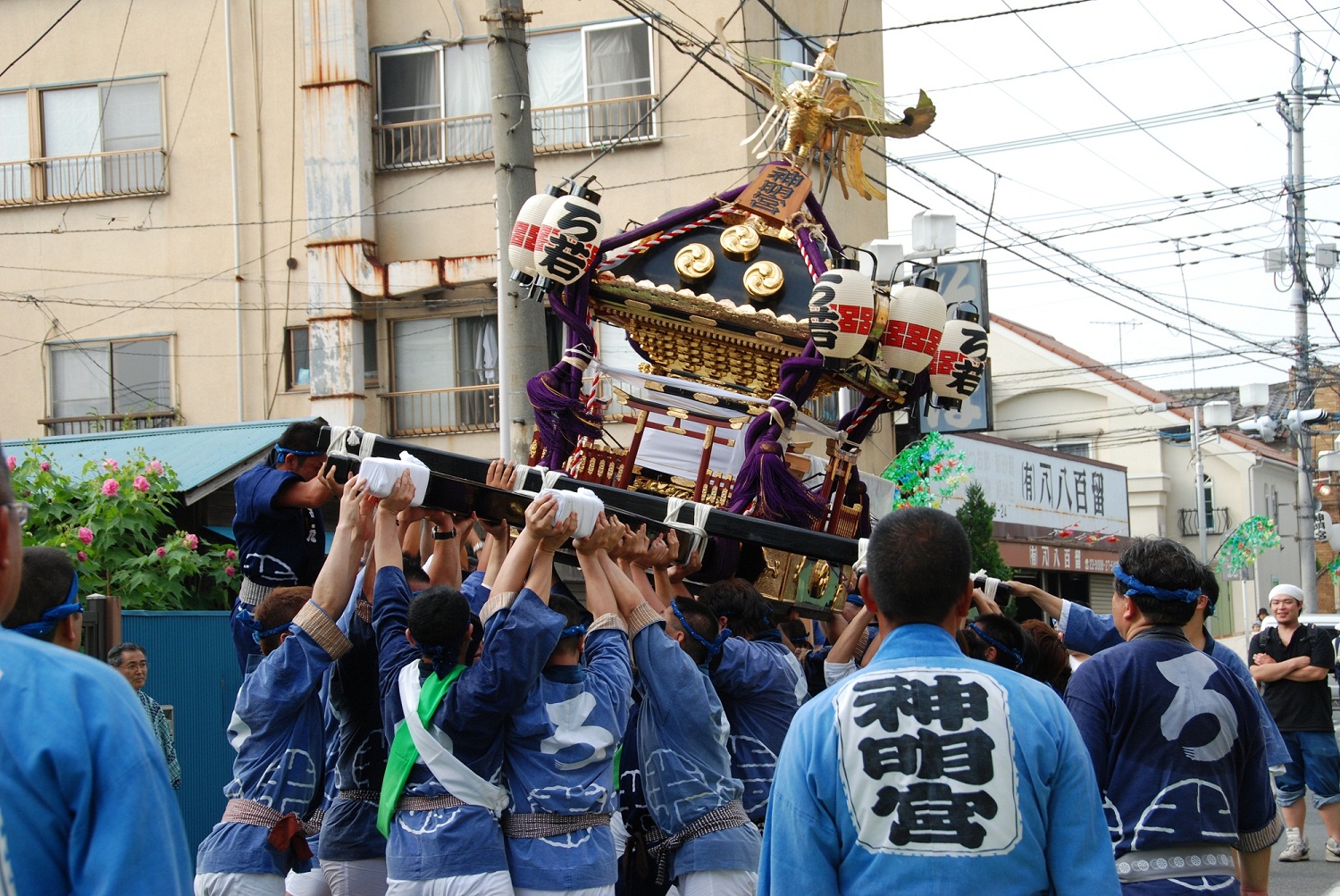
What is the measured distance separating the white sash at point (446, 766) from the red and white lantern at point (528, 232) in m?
3.22

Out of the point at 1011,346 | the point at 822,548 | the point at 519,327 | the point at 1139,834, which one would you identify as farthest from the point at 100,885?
the point at 1011,346

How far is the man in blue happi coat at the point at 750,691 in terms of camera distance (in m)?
5.07

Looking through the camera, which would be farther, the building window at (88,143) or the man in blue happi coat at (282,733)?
the building window at (88,143)

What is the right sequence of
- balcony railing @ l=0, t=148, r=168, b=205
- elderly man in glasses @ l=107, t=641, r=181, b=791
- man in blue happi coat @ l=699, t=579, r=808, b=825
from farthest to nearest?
balcony railing @ l=0, t=148, r=168, b=205 → elderly man in glasses @ l=107, t=641, r=181, b=791 → man in blue happi coat @ l=699, t=579, r=808, b=825

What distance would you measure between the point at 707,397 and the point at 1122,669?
3.62 meters

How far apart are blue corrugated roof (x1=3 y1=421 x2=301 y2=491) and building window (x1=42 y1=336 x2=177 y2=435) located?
4569 mm

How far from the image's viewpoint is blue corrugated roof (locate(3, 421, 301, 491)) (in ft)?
33.6

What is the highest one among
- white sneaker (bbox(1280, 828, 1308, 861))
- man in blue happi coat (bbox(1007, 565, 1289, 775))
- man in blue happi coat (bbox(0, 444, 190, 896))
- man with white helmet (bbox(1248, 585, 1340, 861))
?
man in blue happi coat (bbox(0, 444, 190, 896))

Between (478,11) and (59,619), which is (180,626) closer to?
(59,619)

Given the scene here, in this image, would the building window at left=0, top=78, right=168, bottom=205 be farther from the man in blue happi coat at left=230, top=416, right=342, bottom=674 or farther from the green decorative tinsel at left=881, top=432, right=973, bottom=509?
the man in blue happi coat at left=230, top=416, right=342, bottom=674

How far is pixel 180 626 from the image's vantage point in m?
8.28

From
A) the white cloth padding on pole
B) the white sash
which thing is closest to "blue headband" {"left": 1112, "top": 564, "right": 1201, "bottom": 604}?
the white cloth padding on pole

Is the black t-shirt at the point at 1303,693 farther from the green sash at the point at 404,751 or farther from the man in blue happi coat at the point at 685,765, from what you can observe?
the green sash at the point at 404,751

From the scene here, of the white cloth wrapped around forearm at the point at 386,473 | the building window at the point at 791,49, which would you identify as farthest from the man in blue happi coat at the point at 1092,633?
the building window at the point at 791,49
